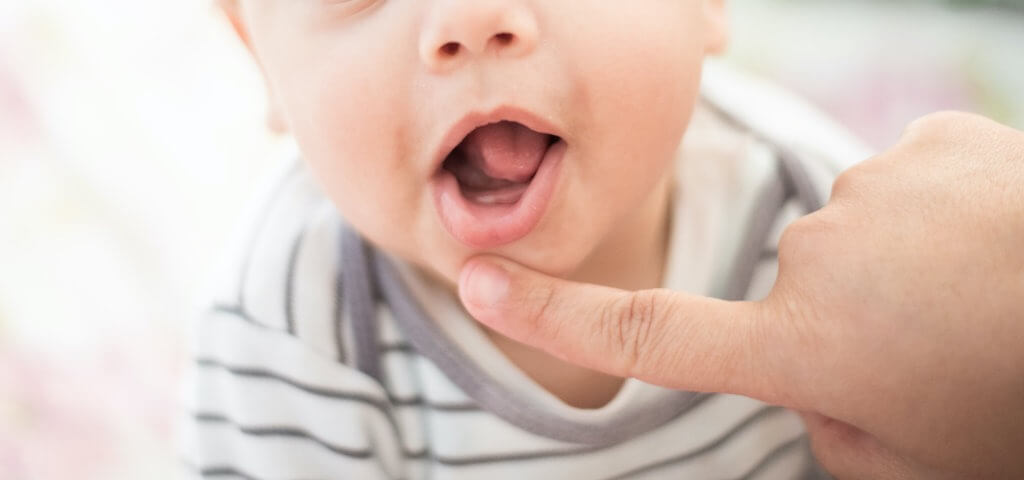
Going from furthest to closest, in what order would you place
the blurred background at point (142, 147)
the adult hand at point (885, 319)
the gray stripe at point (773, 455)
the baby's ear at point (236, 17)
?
1. the blurred background at point (142, 147)
2. the gray stripe at point (773, 455)
3. the baby's ear at point (236, 17)
4. the adult hand at point (885, 319)

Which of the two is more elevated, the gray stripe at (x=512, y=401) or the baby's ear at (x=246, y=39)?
the baby's ear at (x=246, y=39)

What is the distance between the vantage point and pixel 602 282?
0.75 m

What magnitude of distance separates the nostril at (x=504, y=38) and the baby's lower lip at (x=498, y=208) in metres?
0.07

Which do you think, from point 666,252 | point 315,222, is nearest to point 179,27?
point 315,222

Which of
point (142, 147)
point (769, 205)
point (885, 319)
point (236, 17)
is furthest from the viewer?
point (142, 147)

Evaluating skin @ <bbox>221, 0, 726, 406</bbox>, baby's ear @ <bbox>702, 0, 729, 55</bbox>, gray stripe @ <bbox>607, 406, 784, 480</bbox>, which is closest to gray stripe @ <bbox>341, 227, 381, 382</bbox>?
skin @ <bbox>221, 0, 726, 406</bbox>

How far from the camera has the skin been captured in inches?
20.7

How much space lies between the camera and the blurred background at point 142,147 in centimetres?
102

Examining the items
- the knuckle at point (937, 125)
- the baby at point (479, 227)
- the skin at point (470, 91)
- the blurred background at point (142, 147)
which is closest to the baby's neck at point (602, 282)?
the baby at point (479, 227)

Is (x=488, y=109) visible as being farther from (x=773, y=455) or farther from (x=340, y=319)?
(x=773, y=455)

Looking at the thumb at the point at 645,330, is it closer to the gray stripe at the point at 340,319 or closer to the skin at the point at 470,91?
the skin at the point at 470,91

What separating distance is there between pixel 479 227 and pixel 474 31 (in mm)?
116

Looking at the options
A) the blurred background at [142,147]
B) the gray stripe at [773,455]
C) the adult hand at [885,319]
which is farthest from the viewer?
the blurred background at [142,147]

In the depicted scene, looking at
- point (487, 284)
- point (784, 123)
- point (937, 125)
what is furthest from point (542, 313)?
point (784, 123)
